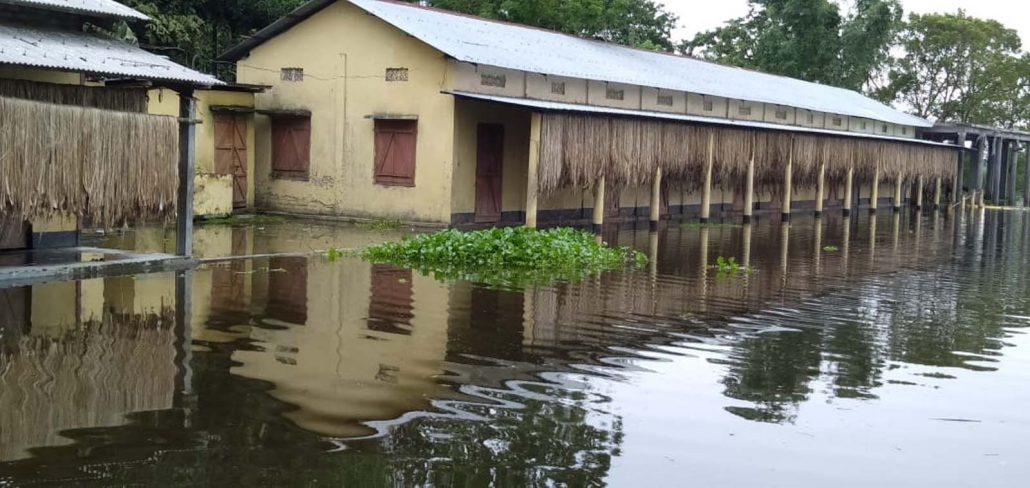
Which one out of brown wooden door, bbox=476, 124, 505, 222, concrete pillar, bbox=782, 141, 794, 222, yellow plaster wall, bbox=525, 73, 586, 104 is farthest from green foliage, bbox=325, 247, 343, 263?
concrete pillar, bbox=782, 141, 794, 222

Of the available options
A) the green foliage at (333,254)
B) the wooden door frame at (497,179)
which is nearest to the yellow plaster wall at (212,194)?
the wooden door frame at (497,179)

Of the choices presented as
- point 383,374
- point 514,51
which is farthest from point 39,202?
point 514,51

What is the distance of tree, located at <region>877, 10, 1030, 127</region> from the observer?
62.1m

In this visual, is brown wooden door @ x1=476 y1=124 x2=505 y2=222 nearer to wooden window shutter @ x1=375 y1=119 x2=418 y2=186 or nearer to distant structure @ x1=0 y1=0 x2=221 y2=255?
wooden window shutter @ x1=375 y1=119 x2=418 y2=186

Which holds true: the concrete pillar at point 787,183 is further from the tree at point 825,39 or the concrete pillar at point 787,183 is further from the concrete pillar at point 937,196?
the tree at point 825,39

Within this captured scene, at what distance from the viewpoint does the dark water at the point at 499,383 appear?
24.2 feet

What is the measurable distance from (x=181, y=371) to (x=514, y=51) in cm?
1907

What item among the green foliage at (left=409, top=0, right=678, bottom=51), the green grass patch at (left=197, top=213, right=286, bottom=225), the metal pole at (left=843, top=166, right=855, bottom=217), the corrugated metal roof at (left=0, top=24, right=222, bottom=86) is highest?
the green foliage at (left=409, top=0, right=678, bottom=51)

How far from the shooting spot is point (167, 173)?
52.1ft

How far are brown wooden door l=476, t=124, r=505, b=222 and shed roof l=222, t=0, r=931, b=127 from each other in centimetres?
175

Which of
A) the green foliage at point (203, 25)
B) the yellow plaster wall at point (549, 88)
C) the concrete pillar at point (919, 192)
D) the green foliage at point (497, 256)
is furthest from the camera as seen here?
the concrete pillar at point (919, 192)

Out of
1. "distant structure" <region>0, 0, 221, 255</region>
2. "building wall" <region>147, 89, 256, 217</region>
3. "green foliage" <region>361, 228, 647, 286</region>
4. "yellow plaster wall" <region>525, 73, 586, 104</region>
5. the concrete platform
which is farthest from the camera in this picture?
"yellow plaster wall" <region>525, 73, 586, 104</region>

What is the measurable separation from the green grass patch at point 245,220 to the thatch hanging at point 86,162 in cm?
874

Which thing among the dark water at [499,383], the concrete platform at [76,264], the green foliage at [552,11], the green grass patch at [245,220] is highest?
the green foliage at [552,11]
